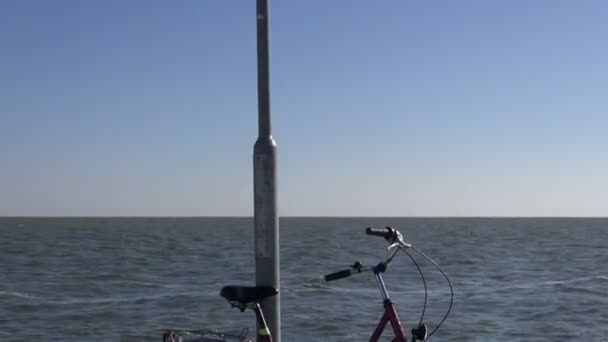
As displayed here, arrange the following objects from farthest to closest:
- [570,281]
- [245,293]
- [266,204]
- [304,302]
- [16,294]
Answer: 1. [570,281]
2. [16,294]
3. [304,302]
4. [266,204]
5. [245,293]

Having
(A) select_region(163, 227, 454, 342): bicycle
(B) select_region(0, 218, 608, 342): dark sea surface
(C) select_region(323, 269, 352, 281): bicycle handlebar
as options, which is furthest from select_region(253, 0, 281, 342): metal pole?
(B) select_region(0, 218, 608, 342): dark sea surface

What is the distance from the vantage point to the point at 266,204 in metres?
6.75

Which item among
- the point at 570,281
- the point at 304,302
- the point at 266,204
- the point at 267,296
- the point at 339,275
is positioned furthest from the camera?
the point at 570,281

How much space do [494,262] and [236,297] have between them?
126 ft

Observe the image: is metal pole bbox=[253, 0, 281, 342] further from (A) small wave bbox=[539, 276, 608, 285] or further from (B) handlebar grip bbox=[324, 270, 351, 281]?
(A) small wave bbox=[539, 276, 608, 285]

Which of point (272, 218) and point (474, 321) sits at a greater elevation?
point (272, 218)

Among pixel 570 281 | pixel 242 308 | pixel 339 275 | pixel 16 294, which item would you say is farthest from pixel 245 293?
pixel 570 281

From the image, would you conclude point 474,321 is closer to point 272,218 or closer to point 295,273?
point 272,218

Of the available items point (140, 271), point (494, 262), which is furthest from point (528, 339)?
point (494, 262)

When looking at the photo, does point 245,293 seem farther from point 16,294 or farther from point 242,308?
point 16,294

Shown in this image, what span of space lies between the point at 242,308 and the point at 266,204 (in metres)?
0.79

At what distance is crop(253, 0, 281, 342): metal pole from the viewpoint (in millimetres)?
6715

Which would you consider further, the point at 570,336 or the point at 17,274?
the point at 17,274

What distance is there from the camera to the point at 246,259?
45.6 meters
